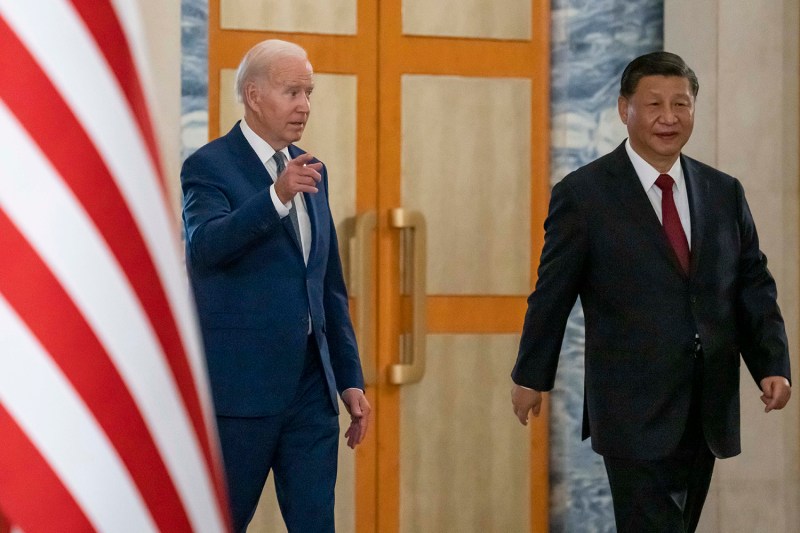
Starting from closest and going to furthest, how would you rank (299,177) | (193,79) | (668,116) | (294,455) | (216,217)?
(299,177)
(216,217)
(294,455)
(668,116)
(193,79)

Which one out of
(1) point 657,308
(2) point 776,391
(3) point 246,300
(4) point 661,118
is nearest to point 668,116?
(4) point 661,118

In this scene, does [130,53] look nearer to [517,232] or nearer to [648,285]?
[648,285]

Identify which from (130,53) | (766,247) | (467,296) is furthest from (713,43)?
(130,53)

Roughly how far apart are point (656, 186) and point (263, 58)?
1.09 m

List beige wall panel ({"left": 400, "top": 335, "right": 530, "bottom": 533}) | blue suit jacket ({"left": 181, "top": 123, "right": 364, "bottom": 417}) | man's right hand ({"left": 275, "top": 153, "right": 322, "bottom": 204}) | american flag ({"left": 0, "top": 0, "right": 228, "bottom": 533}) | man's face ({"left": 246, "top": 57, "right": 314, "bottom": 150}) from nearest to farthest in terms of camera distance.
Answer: american flag ({"left": 0, "top": 0, "right": 228, "bottom": 533}) < man's right hand ({"left": 275, "top": 153, "right": 322, "bottom": 204}) < blue suit jacket ({"left": 181, "top": 123, "right": 364, "bottom": 417}) < man's face ({"left": 246, "top": 57, "right": 314, "bottom": 150}) < beige wall panel ({"left": 400, "top": 335, "right": 530, "bottom": 533})

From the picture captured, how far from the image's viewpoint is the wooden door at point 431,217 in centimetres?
473

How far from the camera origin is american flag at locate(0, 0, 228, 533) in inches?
39.9

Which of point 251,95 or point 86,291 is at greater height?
point 251,95

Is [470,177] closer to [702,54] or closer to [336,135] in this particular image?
[336,135]

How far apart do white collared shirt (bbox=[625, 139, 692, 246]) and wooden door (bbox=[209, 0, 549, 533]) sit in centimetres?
146

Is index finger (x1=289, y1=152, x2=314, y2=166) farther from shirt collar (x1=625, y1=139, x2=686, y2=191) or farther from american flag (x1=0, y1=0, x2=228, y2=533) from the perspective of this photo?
american flag (x1=0, y1=0, x2=228, y2=533)

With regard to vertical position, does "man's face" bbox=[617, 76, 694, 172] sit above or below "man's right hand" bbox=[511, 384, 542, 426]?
above

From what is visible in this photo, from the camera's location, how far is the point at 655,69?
11.2 feet

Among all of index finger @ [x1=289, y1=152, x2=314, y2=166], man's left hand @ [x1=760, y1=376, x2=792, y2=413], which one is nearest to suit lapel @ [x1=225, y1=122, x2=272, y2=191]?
index finger @ [x1=289, y1=152, x2=314, y2=166]
